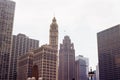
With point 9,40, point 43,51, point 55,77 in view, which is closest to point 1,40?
point 9,40

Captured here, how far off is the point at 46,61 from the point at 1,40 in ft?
131

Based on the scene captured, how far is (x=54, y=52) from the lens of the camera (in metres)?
194

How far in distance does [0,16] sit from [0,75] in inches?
1930

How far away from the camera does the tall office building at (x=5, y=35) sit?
186000 mm

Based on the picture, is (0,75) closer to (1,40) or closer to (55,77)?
(1,40)

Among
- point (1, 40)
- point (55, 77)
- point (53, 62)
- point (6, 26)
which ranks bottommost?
point (55, 77)

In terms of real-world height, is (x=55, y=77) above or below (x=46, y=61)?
below

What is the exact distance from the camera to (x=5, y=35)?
618 feet

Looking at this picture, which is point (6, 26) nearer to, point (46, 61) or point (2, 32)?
point (2, 32)

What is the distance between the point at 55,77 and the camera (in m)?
188

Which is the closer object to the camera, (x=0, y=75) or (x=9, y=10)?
(x=0, y=75)

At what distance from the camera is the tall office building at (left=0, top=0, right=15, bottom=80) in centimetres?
18600

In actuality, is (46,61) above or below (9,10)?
below

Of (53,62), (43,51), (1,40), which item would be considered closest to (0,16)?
(1,40)
